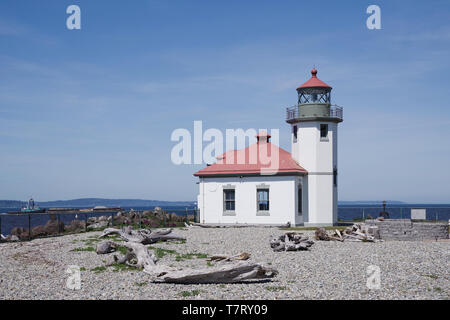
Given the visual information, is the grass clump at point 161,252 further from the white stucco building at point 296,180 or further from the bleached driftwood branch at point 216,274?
the white stucco building at point 296,180

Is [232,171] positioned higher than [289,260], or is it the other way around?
[232,171]

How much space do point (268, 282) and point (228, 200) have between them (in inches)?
709

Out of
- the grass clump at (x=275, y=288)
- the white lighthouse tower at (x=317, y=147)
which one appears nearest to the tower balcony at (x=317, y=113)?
the white lighthouse tower at (x=317, y=147)

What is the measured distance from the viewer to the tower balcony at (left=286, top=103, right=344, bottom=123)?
29.2m

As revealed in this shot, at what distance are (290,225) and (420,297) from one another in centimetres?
1781

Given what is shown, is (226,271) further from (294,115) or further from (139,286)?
(294,115)

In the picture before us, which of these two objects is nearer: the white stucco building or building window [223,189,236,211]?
the white stucco building

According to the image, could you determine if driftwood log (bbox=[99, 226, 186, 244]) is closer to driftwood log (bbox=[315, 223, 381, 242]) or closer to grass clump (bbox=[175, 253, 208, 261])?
grass clump (bbox=[175, 253, 208, 261])

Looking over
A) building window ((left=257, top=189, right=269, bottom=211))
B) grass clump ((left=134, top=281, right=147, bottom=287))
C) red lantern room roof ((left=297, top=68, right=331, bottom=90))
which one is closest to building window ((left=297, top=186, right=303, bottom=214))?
building window ((left=257, top=189, right=269, bottom=211))

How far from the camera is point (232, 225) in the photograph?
2980cm

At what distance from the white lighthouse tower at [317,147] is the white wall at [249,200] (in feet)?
2.31
